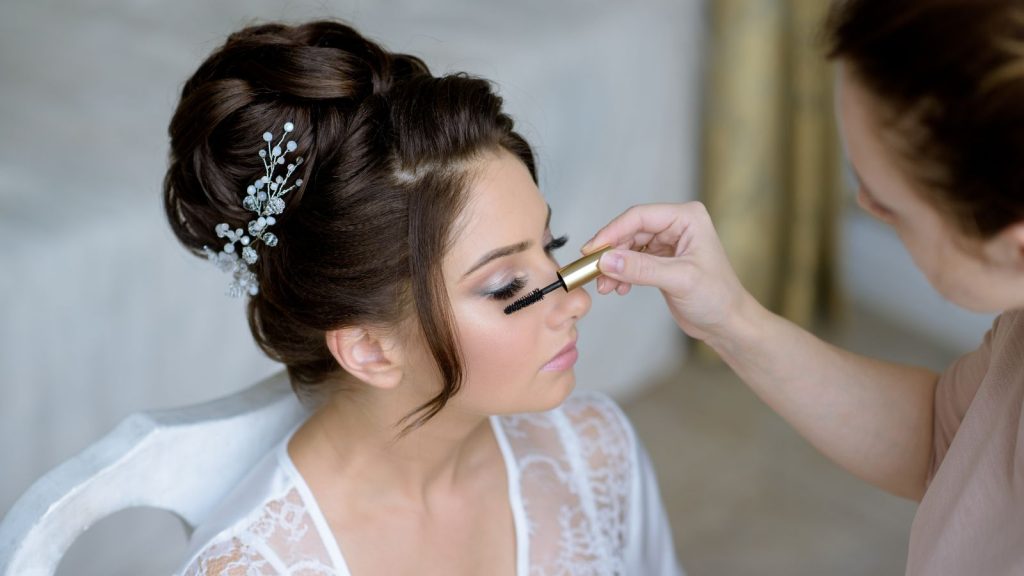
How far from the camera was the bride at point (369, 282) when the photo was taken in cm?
109

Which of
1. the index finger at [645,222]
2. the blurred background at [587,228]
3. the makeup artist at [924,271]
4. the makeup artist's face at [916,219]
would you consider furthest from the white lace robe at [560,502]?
the blurred background at [587,228]

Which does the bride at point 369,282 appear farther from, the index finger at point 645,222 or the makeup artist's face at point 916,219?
the makeup artist's face at point 916,219

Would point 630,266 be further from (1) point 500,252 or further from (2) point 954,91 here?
(2) point 954,91

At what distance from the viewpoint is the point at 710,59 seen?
2.67m

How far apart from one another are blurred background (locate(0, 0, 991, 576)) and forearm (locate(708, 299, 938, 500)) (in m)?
1.10

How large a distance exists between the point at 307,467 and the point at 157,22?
6.04 ft

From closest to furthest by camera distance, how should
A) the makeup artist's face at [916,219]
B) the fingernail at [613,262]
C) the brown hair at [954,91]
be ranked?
the brown hair at [954,91] → the makeup artist's face at [916,219] → the fingernail at [613,262]

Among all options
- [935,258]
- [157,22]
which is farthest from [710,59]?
[935,258]

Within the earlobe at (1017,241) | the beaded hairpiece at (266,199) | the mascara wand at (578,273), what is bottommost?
the mascara wand at (578,273)

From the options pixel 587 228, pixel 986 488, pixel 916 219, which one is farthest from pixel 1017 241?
pixel 587 228

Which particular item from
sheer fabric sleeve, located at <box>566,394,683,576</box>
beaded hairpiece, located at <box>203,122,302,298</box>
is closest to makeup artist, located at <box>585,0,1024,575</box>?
sheer fabric sleeve, located at <box>566,394,683,576</box>

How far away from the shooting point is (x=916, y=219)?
83cm

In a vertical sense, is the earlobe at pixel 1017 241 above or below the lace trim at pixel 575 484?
above

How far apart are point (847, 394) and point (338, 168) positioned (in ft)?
2.06
